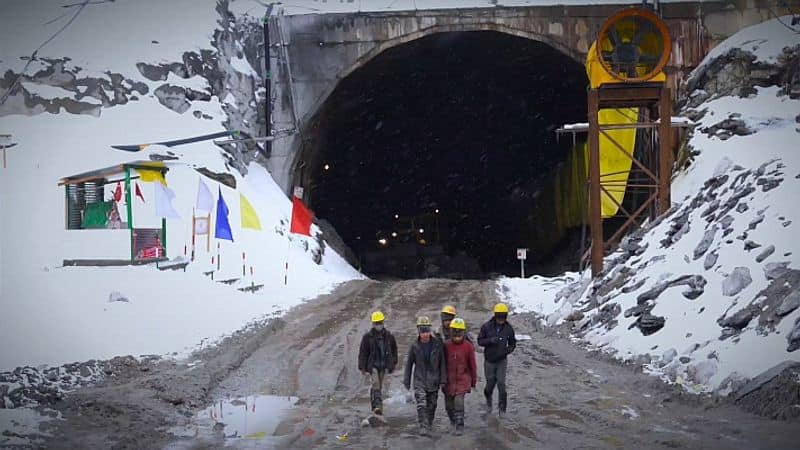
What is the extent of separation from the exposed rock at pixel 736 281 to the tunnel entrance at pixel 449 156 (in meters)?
21.5

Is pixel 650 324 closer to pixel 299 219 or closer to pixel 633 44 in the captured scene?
pixel 633 44

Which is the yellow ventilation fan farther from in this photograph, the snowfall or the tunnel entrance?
the tunnel entrance

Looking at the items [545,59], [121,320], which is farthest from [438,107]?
[121,320]

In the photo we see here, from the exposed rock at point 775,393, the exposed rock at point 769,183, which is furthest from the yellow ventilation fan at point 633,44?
the exposed rock at point 775,393

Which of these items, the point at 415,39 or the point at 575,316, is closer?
the point at 575,316

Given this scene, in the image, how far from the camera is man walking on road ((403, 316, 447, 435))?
949 centimetres

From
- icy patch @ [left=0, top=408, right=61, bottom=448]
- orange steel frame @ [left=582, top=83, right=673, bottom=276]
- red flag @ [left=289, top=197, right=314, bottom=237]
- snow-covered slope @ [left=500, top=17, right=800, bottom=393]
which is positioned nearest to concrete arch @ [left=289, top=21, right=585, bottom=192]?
red flag @ [left=289, top=197, right=314, bottom=237]

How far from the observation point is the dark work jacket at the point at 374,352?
10250 millimetres

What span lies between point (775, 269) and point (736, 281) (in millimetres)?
710

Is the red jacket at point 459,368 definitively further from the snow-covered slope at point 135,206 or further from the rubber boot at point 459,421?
the snow-covered slope at point 135,206

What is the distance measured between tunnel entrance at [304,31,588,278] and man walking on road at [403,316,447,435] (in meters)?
25.2

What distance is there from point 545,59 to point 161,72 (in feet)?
55.4

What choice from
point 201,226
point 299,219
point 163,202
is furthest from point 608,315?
point 299,219

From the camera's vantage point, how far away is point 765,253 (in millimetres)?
13469
